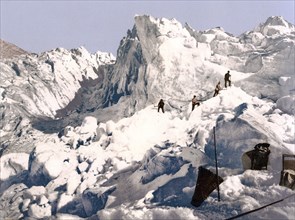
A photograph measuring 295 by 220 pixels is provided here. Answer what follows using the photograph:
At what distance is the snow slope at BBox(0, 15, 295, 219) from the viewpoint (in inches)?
6368

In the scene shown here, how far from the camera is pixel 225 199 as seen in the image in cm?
15962

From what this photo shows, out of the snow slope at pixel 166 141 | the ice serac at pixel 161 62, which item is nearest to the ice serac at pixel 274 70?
the snow slope at pixel 166 141

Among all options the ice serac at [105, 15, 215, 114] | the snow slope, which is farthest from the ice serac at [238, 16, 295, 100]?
the ice serac at [105, 15, 215, 114]

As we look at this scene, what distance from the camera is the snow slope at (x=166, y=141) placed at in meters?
162

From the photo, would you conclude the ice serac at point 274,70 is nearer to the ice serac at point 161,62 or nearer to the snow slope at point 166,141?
the snow slope at point 166,141

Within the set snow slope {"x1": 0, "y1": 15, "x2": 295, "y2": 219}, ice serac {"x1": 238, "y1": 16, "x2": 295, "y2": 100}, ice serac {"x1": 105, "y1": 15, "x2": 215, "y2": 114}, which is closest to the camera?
snow slope {"x1": 0, "y1": 15, "x2": 295, "y2": 219}

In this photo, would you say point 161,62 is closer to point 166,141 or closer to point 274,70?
point 166,141

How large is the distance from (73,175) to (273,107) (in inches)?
3125

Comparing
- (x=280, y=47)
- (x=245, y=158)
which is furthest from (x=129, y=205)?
(x=245, y=158)

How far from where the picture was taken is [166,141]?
180875 millimetres

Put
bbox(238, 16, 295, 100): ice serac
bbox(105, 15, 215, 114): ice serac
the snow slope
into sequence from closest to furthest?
the snow slope → bbox(238, 16, 295, 100): ice serac → bbox(105, 15, 215, 114): ice serac

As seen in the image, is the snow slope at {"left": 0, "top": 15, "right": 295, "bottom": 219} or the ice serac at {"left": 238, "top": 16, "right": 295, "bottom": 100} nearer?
the snow slope at {"left": 0, "top": 15, "right": 295, "bottom": 219}

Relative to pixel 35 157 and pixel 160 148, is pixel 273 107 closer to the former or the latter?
pixel 160 148

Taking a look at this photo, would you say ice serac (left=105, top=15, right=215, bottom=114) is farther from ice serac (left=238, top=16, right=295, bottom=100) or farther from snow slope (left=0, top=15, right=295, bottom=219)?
ice serac (left=238, top=16, right=295, bottom=100)
